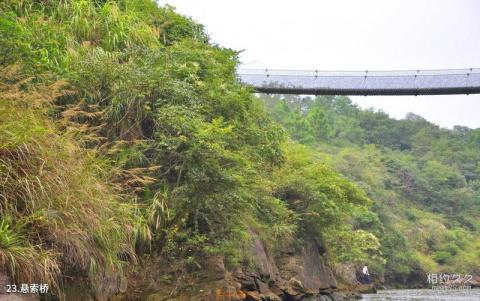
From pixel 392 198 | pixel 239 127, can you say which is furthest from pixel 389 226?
pixel 239 127

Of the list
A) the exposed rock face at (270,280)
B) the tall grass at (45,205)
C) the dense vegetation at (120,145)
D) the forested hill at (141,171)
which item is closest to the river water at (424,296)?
the exposed rock face at (270,280)

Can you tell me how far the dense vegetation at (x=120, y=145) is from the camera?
19.8ft

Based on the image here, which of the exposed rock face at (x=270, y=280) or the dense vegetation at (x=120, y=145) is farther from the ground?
the dense vegetation at (x=120, y=145)

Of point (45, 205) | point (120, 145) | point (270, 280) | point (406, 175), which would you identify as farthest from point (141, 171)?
point (406, 175)

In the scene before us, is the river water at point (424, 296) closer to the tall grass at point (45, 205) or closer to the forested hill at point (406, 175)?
the forested hill at point (406, 175)

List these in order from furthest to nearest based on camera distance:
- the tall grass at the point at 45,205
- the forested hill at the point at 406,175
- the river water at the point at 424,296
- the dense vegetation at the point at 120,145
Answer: the forested hill at the point at 406,175
the river water at the point at 424,296
the dense vegetation at the point at 120,145
the tall grass at the point at 45,205

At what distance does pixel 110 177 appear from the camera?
26.8 feet

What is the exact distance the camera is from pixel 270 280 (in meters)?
13.1

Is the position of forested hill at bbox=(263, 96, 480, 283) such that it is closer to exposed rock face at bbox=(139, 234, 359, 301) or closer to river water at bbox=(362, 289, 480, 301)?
river water at bbox=(362, 289, 480, 301)

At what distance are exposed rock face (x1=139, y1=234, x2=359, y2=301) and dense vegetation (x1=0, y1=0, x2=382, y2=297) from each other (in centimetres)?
36

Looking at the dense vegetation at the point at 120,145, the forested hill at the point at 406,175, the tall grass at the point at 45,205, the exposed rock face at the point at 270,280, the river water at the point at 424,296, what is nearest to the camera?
the tall grass at the point at 45,205

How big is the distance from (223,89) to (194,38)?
263 cm

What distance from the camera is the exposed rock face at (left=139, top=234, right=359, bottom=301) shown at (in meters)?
9.51

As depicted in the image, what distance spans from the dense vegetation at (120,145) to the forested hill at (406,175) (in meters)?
15.0
